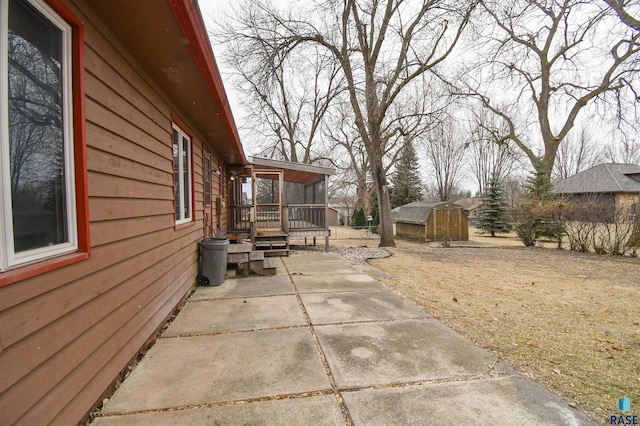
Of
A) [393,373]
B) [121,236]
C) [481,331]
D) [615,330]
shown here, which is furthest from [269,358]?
[615,330]

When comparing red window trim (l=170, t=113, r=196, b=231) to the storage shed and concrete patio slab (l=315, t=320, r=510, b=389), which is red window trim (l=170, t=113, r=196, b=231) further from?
the storage shed

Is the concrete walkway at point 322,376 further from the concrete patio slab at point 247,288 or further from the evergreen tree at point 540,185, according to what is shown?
the evergreen tree at point 540,185

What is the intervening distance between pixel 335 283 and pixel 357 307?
126 centimetres

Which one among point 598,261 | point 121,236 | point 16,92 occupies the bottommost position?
point 598,261

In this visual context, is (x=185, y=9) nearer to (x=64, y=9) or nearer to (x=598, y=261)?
(x=64, y=9)

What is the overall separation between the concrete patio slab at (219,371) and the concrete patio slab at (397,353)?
0.22 meters

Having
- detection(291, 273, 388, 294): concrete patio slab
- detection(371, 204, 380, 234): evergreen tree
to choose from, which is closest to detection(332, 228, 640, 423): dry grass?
detection(291, 273, 388, 294): concrete patio slab

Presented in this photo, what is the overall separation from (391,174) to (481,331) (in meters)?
29.0

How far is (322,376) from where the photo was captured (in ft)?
7.66

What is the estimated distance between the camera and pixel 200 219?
214 inches

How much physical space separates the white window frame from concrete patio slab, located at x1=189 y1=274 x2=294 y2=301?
2.83 meters

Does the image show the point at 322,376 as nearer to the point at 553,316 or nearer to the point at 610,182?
the point at 553,316

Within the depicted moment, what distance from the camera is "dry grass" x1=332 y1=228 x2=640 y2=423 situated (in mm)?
2451

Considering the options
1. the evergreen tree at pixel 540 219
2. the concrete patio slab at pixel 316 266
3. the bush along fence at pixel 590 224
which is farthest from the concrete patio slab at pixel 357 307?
the evergreen tree at pixel 540 219
